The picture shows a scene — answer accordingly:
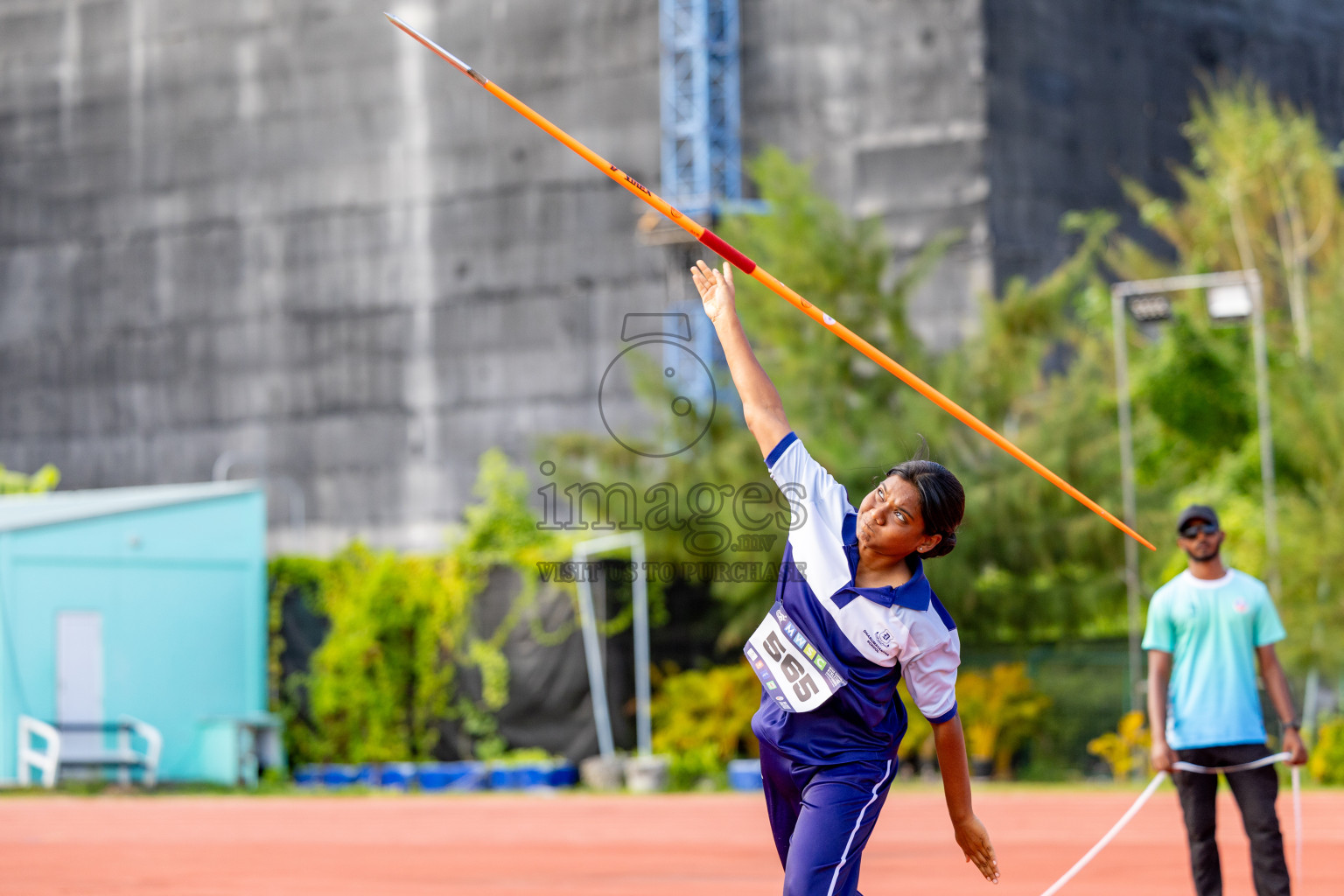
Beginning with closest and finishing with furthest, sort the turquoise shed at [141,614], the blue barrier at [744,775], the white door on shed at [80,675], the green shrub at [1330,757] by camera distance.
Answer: the green shrub at [1330,757] → the blue barrier at [744,775] → the turquoise shed at [141,614] → the white door on shed at [80,675]

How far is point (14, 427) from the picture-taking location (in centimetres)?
4059

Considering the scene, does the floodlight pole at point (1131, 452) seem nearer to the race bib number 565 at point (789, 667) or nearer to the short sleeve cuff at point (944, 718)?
the short sleeve cuff at point (944, 718)

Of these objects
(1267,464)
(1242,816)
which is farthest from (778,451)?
(1267,464)

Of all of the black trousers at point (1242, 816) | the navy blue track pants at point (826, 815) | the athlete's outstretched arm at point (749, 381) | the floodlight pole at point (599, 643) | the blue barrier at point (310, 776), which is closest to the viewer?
the navy blue track pants at point (826, 815)

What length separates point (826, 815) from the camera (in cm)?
496

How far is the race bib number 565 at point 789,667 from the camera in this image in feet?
16.4

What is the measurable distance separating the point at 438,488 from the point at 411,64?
8.34 metres

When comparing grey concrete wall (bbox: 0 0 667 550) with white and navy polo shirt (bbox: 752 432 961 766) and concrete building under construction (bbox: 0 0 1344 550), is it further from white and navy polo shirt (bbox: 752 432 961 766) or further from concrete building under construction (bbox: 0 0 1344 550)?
white and navy polo shirt (bbox: 752 432 961 766)

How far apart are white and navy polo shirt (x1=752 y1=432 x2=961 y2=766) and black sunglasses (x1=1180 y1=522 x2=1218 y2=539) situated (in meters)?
3.37

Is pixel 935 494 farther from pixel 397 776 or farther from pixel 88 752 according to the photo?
pixel 88 752

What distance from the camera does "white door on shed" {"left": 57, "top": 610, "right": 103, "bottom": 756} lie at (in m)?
21.8

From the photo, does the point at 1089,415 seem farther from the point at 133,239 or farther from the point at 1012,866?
the point at 133,239

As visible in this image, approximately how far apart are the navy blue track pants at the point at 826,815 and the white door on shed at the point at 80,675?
60.1 ft

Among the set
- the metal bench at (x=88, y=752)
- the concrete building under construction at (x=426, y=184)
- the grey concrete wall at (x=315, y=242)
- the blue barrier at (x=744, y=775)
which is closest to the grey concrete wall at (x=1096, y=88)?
the concrete building under construction at (x=426, y=184)
